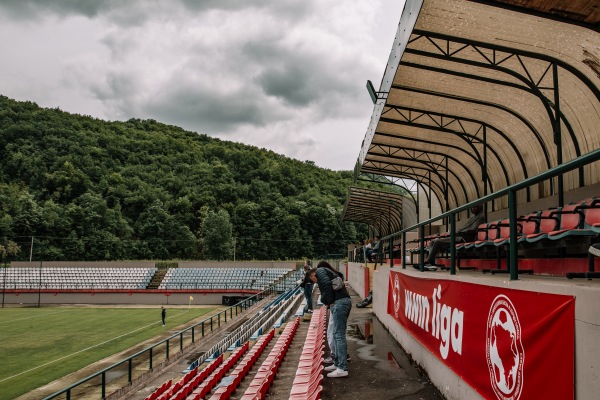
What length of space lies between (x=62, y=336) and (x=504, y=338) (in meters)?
30.3

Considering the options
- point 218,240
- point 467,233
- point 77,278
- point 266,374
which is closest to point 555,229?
point 467,233

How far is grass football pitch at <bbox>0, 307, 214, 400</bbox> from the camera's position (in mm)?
20016

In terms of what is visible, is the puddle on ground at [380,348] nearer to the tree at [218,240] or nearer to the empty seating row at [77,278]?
the empty seating row at [77,278]

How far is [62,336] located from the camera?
28891 millimetres

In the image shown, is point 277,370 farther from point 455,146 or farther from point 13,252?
point 13,252

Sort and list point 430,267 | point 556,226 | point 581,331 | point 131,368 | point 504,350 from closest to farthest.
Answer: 1. point 581,331
2. point 504,350
3. point 556,226
4. point 430,267
5. point 131,368

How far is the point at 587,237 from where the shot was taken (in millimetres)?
4508

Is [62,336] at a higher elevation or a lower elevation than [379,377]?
lower

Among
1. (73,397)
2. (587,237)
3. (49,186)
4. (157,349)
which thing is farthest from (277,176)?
(587,237)

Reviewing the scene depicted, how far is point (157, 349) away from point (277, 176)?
87.2m

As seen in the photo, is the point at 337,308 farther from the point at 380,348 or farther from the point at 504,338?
the point at 504,338

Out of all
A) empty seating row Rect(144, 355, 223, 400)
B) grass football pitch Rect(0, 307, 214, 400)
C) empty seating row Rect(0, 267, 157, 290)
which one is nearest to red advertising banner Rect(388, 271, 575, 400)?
empty seating row Rect(144, 355, 223, 400)

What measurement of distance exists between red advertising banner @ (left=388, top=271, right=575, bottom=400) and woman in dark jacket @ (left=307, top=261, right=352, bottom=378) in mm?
1145

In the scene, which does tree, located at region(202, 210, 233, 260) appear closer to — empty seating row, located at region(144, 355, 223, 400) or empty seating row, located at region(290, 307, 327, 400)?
empty seating row, located at region(144, 355, 223, 400)
